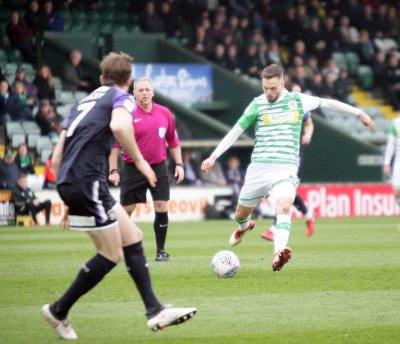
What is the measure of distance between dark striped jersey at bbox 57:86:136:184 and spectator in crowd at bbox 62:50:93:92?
1857cm

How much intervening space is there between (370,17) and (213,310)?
88.7 feet

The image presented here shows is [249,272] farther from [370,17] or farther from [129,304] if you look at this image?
[370,17]

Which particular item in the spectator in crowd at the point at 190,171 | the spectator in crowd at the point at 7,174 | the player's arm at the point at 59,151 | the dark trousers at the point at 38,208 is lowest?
the dark trousers at the point at 38,208

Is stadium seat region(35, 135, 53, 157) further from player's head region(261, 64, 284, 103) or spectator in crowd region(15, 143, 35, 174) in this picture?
player's head region(261, 64, 284, 103)

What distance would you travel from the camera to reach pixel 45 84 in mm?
25266

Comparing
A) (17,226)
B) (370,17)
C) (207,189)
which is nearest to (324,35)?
(370,17)

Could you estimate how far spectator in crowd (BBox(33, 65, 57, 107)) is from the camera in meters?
25.1

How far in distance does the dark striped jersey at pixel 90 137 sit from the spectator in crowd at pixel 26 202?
48.3ft

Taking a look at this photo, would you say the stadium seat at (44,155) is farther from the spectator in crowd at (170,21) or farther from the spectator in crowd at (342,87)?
the spectator in crowd at (342,87)

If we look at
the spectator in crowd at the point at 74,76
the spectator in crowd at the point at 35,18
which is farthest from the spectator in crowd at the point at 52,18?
the spectator in crowd at the point at 74,76

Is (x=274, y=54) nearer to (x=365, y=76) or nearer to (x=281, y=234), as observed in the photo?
(x=365, y=76)

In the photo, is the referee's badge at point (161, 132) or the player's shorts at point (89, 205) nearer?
the player's shorts at point (89, 205)

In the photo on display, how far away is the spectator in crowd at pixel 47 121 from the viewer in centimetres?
2464

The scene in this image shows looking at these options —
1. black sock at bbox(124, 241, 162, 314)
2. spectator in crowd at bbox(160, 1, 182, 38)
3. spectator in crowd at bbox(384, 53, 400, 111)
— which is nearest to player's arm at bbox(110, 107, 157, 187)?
black sock at bbox(124, 241, 162, 314)
